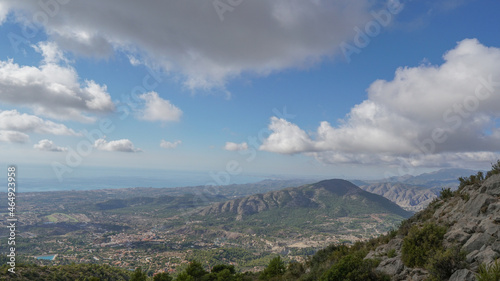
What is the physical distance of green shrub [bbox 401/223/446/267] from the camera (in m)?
14.6

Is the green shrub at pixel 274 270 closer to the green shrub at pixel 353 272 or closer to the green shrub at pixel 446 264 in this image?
the green shrub at pixel 353 272

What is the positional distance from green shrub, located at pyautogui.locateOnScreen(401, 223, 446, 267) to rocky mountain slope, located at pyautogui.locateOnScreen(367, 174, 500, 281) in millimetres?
122

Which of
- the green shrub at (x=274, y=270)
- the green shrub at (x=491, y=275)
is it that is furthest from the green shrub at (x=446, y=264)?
the green shrub at (x=274, y=270)

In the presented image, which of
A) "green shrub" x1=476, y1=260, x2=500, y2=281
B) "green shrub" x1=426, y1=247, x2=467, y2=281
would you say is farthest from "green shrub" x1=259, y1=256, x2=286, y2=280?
"green shrub" x1=476, y1=260, x2=500, y2=281

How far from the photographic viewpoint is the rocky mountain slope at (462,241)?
11.8m

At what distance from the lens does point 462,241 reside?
14188 millimetres

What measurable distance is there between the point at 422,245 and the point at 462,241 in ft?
7.38

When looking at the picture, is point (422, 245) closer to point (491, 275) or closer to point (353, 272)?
point (353, 272)

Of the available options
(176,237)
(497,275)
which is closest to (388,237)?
(497,275)

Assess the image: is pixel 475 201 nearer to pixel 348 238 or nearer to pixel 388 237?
pixel 388 237

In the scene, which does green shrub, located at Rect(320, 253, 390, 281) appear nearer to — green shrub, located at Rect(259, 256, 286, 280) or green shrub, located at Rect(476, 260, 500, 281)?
green shrub, located at Rect(476, 260, 500, 281)

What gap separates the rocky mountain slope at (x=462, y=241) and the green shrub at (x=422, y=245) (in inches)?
4.8

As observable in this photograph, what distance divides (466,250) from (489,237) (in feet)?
4.91

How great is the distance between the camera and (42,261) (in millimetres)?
106312
